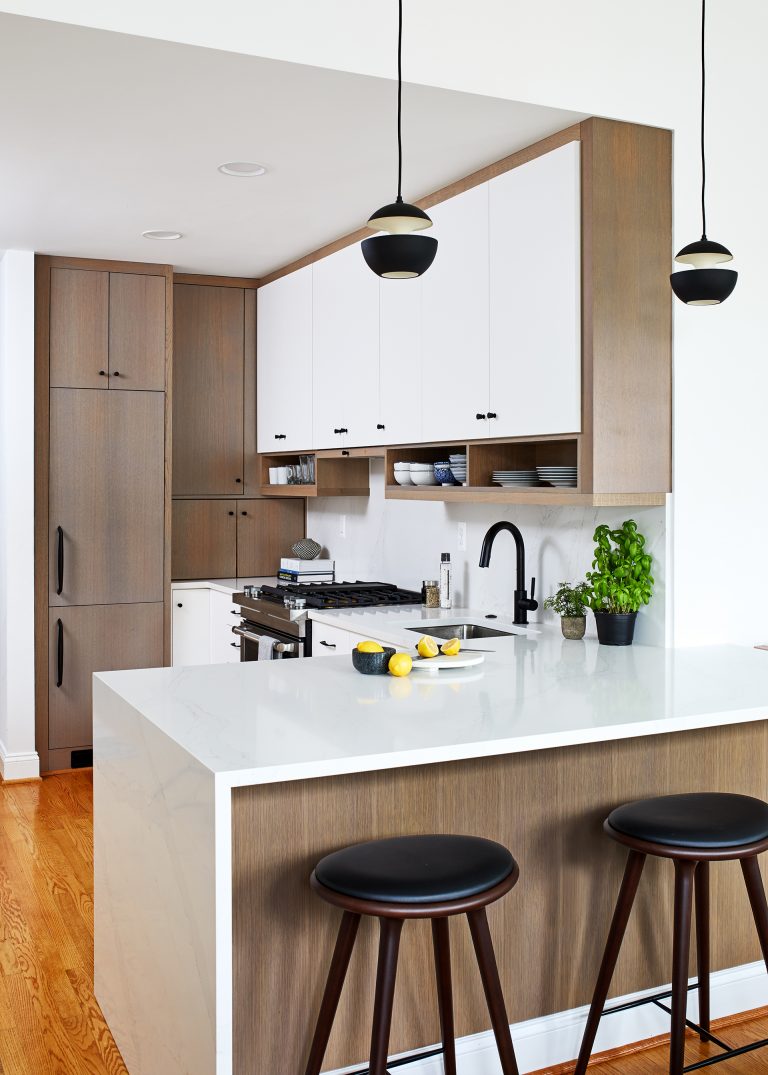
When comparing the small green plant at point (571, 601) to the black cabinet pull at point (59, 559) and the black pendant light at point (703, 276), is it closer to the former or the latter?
the black pendant light at point (703, 276)

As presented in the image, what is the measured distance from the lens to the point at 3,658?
5.23 m

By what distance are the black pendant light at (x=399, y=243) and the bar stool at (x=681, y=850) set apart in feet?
4.37

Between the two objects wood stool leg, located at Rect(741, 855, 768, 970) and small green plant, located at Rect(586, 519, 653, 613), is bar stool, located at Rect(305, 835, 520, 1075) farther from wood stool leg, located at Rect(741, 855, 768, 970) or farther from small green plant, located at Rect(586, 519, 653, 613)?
small green plant, located at Rect(586, 519, 653, 613)

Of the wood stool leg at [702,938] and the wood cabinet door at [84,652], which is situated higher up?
the wood cabinet door at [84,652]

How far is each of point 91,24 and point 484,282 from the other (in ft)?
4.93

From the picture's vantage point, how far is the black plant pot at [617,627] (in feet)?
11.0

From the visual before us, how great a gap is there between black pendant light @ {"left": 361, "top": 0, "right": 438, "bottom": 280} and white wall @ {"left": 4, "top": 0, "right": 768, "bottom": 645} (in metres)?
0.57

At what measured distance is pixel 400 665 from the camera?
2795 millimetres

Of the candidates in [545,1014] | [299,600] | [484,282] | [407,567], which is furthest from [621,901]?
[407,567]

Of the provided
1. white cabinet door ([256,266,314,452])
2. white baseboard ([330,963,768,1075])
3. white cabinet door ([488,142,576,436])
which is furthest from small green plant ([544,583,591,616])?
white cabinet door ([256,266,314,452])

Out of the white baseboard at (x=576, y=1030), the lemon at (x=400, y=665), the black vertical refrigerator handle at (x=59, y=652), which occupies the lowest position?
the white baseboard at (x=576, y=1030)

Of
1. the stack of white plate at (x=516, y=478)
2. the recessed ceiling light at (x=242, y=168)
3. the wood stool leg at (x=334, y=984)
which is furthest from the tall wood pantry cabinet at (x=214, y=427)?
the wood stool leg at (x=334, y=984)

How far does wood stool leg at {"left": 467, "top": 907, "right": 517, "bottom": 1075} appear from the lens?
6.70 ft

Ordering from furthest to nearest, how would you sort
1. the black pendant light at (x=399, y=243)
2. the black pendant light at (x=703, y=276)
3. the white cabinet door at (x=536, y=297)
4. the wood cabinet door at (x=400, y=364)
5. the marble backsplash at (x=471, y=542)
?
the wood cabinet door at (x=400, y=364) < the marble backsplash at (x=471, y=542) < the white cabinet door at (x=536, y=297) < the black pendant light at (x=703, y=276) < the black pendant light at (x=399, y=243)
